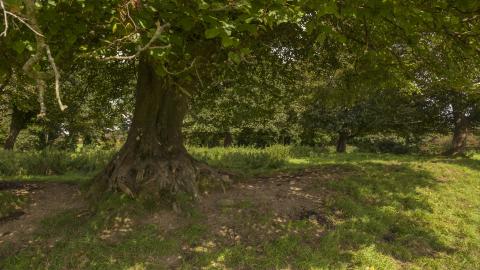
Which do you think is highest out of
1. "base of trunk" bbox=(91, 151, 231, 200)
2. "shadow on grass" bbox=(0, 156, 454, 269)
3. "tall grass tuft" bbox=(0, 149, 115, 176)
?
"base of trunk" bbox=(91, 151, 231, 200)

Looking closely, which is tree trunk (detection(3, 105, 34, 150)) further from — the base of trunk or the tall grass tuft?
the base of trunk

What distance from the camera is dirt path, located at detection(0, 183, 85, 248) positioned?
28.1 feet

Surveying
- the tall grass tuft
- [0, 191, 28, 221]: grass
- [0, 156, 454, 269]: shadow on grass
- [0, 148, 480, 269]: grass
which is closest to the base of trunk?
[0, 148, 480, 269]: grass

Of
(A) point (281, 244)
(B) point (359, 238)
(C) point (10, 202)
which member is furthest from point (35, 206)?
(B) point (359, 238)

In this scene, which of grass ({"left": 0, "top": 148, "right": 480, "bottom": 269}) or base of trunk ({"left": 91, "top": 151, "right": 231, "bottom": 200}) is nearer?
grass ({"left": 0, "top": 148, "right": 480, "bottom": 269})

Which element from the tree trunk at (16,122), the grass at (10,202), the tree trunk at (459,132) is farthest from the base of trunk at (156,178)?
the tree trunk at (16,122)

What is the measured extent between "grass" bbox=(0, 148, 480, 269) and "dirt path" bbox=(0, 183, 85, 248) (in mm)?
320

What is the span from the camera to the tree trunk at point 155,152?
980 centimetres

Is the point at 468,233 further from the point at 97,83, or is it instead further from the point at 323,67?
the point at 97,83

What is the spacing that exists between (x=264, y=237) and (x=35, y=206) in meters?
5.46

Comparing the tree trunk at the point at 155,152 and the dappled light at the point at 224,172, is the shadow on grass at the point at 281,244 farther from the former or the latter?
the tree trunk at the point at 155,152

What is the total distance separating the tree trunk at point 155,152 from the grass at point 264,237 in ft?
2.34

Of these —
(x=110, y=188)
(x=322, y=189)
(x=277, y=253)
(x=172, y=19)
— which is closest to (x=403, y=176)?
(x=322, y=189)

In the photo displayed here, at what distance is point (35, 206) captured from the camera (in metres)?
9.97
